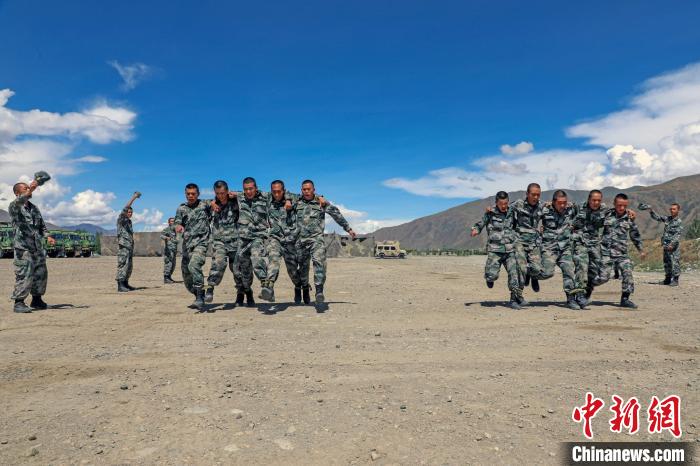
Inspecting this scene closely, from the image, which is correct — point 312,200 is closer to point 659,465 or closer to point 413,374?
point 413,374

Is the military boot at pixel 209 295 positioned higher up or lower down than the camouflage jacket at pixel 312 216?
lower down

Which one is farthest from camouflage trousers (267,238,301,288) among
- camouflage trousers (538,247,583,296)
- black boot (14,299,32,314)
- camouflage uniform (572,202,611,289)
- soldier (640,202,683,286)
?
soldier (640,202,683,286)

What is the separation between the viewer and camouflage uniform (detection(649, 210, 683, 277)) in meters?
13.3

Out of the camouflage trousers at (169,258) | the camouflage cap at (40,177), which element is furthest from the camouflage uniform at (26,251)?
the camouflage trousers at (169,258)

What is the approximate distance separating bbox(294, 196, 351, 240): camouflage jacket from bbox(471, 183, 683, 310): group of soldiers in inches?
111

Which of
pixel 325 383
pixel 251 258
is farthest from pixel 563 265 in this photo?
pixel 325 383

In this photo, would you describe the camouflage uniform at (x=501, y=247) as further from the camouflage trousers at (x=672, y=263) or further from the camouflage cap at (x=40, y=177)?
the camouflage cap at (x=40, y=177)

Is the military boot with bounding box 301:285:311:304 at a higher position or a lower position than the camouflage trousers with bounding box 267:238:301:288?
lower

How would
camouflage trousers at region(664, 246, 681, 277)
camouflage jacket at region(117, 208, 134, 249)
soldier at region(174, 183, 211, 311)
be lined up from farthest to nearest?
camouflage trousers at region(664, 246, 681, 277) → camouflage jacket at region(117, 208, 134, 249) → soldier at region(174, 183, 211, 311)

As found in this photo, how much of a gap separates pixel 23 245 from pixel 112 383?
19.5 ft

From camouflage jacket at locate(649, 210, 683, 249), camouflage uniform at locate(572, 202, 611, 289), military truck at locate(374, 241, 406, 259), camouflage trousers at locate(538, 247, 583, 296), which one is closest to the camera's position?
camouflage trousers at locate(538, 247, 583, 296)

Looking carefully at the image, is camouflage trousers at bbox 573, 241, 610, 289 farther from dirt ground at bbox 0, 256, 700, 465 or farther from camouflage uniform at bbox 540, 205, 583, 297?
dirt ground at bbox 0, 256, 700, 465

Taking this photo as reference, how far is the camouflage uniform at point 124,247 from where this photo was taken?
12.1 m

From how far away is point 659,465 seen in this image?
2.73 metres
